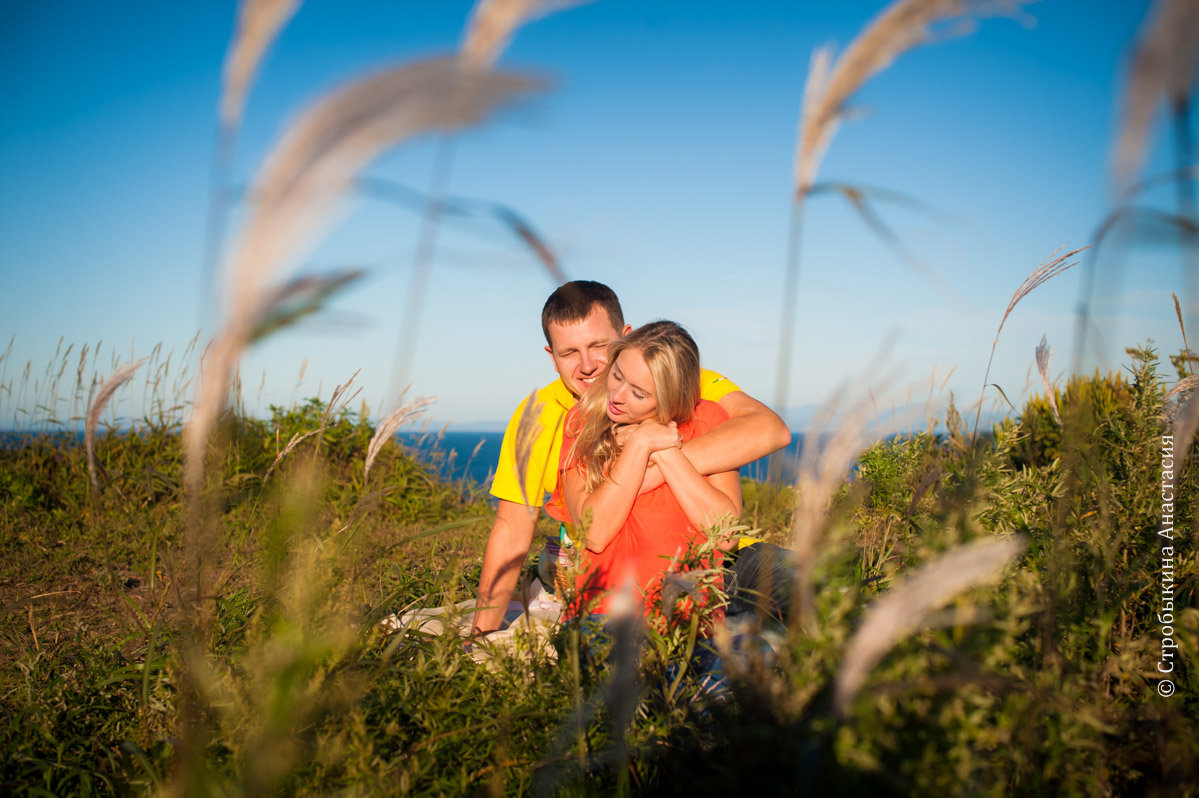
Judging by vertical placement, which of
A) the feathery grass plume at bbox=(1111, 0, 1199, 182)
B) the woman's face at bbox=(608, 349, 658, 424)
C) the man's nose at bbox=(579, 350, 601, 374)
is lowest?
the woman's face at bbox=(608, 349, 658, 424)

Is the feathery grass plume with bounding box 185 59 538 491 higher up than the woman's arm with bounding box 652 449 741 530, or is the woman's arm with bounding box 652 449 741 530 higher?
the feathery grass plume with bounding box 185 59 538 491

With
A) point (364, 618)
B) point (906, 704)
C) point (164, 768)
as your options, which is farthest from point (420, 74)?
point (164, 768)

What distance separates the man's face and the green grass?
1439mm

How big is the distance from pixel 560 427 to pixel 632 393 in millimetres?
895

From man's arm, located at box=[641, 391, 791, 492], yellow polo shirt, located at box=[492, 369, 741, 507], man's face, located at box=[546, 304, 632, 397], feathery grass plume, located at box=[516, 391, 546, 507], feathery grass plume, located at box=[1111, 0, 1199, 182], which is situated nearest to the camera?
feathery grass plume, located at box=[1111, 0, 1199, 182]

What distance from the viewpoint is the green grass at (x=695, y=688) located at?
100 cm

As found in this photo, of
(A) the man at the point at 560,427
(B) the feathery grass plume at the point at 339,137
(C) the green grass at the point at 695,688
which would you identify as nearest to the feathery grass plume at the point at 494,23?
A: (B) the feathery grass plume at the point at 339,137

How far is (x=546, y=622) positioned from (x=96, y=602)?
11.1 ft

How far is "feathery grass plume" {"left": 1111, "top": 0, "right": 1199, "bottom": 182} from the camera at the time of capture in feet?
3.92

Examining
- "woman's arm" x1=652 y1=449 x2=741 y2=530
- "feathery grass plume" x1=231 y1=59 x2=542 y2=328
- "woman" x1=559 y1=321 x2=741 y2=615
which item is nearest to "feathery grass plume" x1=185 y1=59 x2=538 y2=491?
"feathery grass plume" x1=231 y1=59 x2=542 y2=328

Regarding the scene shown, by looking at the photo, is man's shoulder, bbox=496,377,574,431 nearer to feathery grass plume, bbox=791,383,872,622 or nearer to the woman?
the woman

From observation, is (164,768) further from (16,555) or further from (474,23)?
(16,555)

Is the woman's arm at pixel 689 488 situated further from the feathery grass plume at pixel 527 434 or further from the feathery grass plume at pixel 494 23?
the feathery grass plume at pixel 494 23

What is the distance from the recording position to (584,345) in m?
3.66
